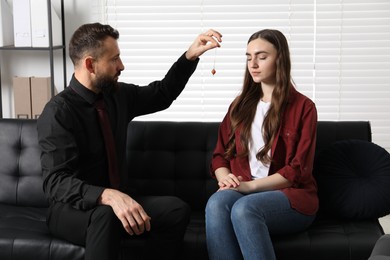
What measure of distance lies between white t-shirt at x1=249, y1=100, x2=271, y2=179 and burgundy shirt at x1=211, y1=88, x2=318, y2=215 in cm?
2

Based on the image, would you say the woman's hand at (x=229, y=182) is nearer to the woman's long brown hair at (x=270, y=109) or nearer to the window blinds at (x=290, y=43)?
the woman's long brown hair at (x=270, y=109)

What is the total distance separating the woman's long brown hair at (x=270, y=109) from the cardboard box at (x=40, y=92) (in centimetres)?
148

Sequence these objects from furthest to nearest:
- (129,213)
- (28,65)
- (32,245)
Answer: (28,65) < (32,245) < (129,213)

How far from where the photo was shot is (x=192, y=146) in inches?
127

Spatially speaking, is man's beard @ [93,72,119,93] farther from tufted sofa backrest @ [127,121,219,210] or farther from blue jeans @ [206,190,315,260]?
blue jeans @ [206,190,315,260]

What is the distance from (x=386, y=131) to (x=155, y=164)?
1.55 m

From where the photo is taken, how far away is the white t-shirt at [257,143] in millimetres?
2891

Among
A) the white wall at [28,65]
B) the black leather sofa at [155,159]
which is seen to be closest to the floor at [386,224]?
the black leather sofa at [155,159]

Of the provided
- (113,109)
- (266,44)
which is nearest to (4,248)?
(113,109)

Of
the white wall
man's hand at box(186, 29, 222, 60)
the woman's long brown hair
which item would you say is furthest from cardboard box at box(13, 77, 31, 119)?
the woman's long brown hair

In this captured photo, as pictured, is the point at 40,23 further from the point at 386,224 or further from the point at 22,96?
the point at 386,224

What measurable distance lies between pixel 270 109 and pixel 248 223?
1.80 ft

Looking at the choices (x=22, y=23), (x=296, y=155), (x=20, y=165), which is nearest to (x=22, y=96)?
(x=22, y=23)

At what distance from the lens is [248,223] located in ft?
8.50
